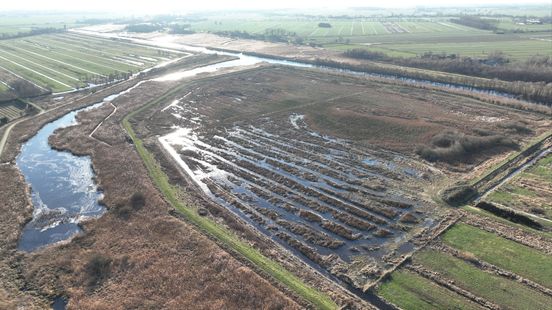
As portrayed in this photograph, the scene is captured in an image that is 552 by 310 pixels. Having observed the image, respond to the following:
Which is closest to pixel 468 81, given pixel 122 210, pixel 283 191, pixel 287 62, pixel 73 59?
pixel 287 62

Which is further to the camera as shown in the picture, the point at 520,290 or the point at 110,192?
the point at 110,192

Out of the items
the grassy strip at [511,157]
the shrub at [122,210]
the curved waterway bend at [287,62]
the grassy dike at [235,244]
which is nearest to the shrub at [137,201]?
the shrub at [122,210]

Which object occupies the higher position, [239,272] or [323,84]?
[323,84]

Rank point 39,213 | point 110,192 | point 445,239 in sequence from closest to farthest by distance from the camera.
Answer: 1. point 445,239
2. point 39,213
3. point 110,192

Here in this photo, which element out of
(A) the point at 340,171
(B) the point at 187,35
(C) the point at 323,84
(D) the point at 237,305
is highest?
(B) the point at 187,35

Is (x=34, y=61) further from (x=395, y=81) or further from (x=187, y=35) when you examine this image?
(x=395, y=81)

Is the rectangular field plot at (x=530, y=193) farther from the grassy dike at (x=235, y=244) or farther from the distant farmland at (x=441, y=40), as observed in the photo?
the distant farmland at (x=441, y=40)

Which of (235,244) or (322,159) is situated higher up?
(322,159)

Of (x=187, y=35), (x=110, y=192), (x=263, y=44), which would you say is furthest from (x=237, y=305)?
(x=187, y=35)

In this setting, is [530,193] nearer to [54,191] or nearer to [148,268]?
[148,268]
